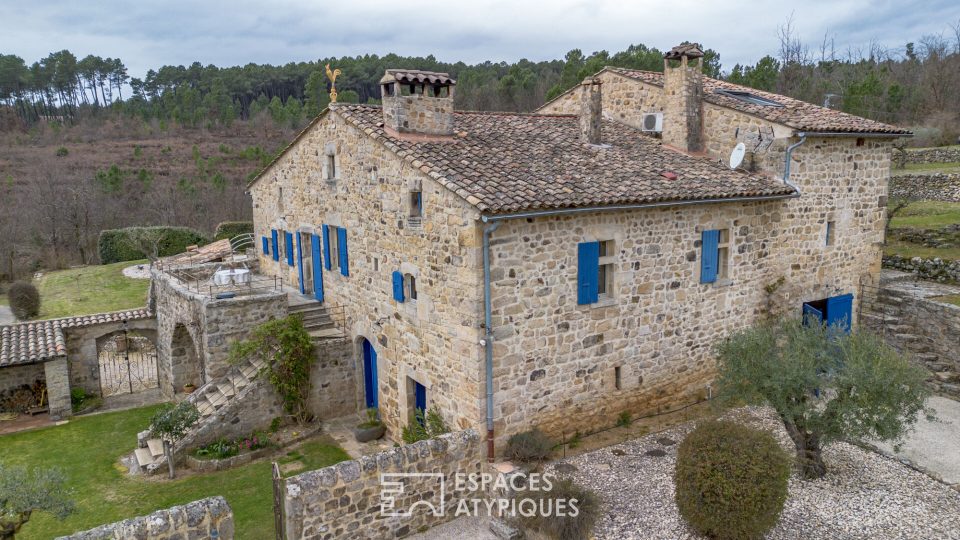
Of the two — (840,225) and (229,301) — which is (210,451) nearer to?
(229,301)

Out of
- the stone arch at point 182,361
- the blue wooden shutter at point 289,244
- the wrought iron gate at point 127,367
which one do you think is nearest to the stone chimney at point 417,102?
the blue wooden shutter at point 289,244

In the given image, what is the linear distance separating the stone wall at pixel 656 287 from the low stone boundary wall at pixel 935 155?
1698 cm

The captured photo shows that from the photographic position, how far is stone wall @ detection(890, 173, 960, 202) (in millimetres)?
23484

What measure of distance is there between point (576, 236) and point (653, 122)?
237 inches

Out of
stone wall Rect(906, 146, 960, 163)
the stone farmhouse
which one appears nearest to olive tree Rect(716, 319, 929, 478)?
the stone farmhouse

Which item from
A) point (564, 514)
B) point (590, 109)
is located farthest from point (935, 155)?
point (564, 514)

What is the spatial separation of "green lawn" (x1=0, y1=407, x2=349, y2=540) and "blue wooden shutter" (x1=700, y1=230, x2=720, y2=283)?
26.6 feet

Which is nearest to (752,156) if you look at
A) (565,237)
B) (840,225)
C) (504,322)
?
(840,225)

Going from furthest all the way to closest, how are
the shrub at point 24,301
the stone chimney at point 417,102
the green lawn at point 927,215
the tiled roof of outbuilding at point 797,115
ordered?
the shrub at point 24,301 < the green lawn at point 927,215 < the tiled roof of outbuilding at point 797,115 < the stone chimney at point 417,102

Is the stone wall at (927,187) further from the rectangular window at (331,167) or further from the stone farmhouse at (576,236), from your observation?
the rectangular window at (331,167)

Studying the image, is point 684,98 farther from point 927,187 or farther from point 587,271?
point 927,187

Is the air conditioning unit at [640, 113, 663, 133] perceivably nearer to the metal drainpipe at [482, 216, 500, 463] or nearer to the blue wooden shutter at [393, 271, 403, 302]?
the metal drainpipe at [482, 216, 500, 463]

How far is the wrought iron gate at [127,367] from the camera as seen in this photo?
19953mm

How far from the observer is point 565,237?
10.3 meters
